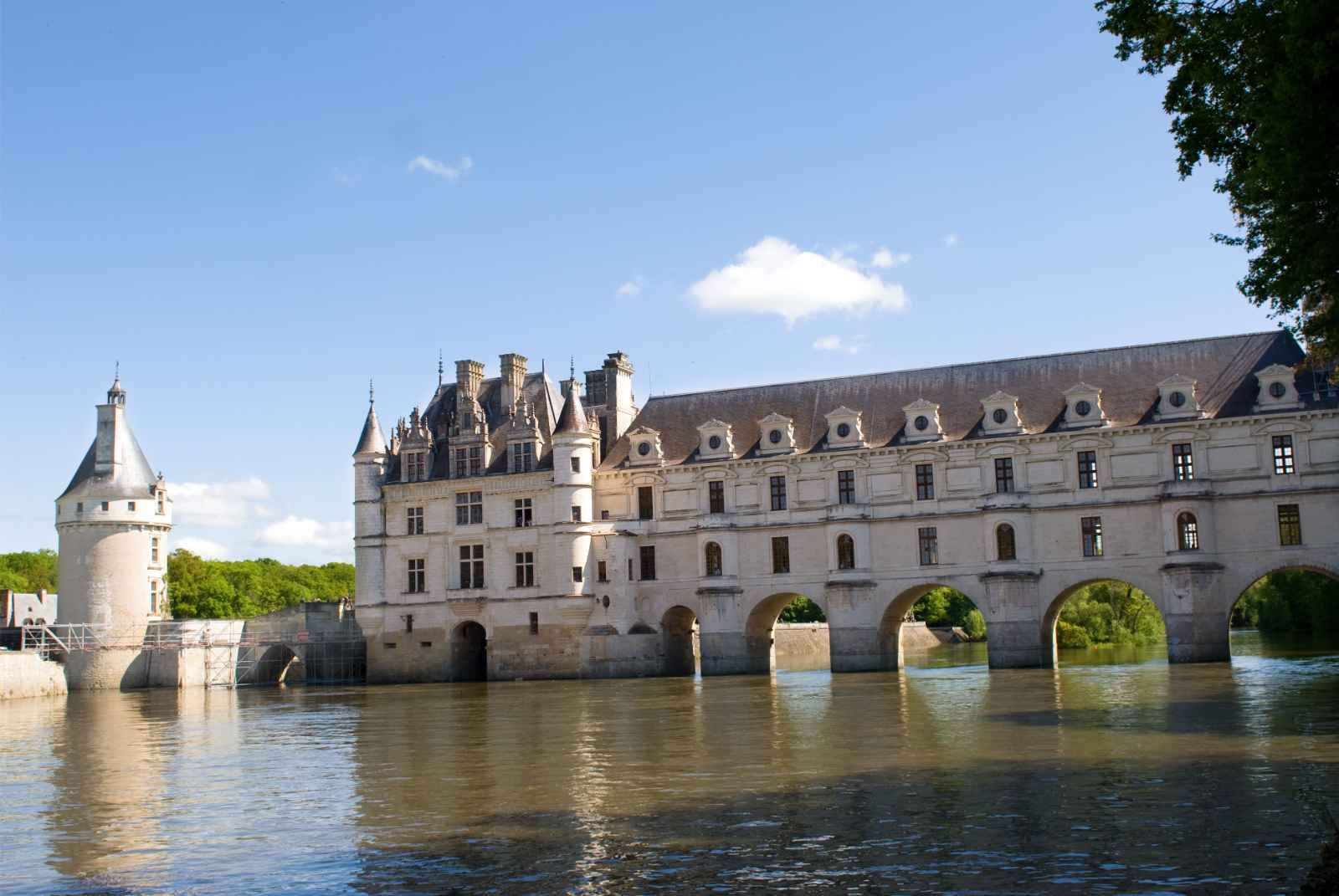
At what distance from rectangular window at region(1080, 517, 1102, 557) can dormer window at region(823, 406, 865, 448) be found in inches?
345

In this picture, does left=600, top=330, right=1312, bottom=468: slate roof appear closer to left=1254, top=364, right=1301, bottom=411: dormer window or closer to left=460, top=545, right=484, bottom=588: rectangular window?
left=1254, top=364, right=1301, bottom=411: dormer window

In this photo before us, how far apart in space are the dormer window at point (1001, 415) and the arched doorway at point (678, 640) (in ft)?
45.7

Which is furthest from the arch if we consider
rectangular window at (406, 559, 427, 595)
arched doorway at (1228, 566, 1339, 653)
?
arched doorway at (1228, 566, 1339, 653)

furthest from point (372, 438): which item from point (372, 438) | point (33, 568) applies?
point (33, 568)

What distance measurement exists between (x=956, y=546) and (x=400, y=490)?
2424 cm

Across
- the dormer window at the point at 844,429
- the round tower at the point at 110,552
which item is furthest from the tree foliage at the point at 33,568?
the dormer window at the point at 844,429

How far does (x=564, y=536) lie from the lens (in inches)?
2103

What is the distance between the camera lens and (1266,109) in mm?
15688

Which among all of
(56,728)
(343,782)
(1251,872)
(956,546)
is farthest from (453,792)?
(956,546)

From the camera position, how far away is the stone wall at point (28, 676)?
2024 inches

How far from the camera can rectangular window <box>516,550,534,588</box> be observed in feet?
180

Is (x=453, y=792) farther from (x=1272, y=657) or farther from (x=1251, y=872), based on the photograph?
(x=1272, y=657)

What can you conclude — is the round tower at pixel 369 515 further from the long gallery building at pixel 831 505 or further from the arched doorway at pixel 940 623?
the arched doorway at pixel 940 623

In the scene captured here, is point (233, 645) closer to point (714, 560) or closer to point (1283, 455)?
point (714, 560)
